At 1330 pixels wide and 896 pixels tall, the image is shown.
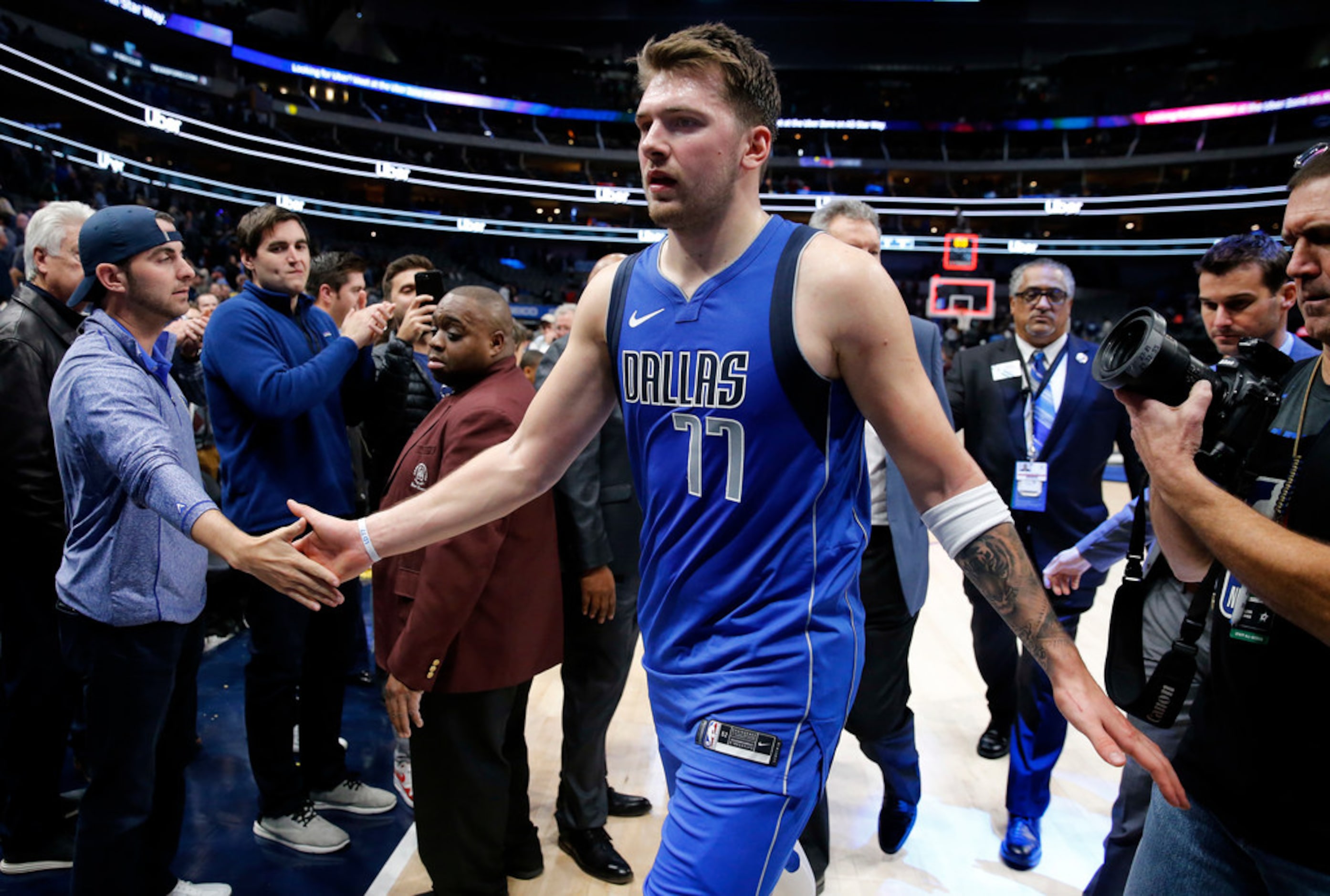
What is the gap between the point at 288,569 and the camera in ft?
6.05

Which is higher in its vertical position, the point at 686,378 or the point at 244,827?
the point at 686,378

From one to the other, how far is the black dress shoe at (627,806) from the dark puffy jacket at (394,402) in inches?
60.8

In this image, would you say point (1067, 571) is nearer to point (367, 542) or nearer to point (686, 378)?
point (686, 378)

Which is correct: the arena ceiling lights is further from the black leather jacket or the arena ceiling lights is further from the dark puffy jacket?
the black leather jacket

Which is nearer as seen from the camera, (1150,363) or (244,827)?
(1150,363)

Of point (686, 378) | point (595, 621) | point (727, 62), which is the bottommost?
point (595, 621)

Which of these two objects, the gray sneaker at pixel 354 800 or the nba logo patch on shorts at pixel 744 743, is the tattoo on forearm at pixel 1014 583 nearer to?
the nba logo patch on shorts at pixel 744 743

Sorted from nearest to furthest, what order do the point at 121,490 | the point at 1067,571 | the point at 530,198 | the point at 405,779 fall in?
the point at 121,490, the point at 1067,571, the point at 405,779, the point at 530,198

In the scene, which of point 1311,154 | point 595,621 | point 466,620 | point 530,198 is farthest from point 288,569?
point 530,198

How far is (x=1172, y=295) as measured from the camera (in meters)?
27.7

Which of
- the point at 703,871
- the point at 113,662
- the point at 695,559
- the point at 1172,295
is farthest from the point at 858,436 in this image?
the point at 1172,295

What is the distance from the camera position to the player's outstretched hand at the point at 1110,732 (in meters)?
1.26

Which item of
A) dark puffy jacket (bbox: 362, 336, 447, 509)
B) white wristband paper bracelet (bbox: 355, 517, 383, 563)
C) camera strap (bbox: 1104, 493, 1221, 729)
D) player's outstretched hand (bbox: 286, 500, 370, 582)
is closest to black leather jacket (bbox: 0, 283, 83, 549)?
dark puffy jacket (bbox: 362, 336, 447, 509)

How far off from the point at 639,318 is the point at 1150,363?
2.83 feet
